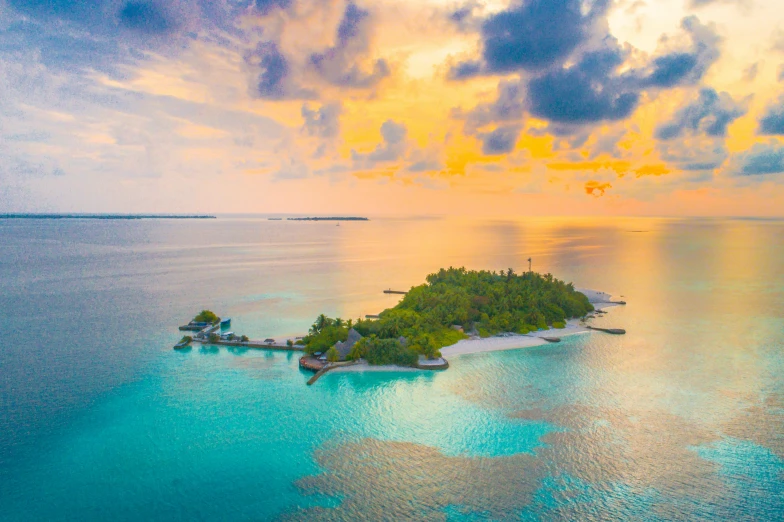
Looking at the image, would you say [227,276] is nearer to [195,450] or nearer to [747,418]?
[195,450]

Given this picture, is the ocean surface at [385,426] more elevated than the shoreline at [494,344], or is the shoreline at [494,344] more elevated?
the shoreline at [494,344]

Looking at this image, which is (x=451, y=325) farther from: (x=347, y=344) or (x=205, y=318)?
(x=205, y=318)

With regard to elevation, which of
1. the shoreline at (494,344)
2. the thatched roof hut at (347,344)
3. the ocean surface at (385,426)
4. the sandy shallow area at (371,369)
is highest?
the thatched roof hut at (347,344)

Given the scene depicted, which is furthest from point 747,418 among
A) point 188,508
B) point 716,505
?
point 188,508

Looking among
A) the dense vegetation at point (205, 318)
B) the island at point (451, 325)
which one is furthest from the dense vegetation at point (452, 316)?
the dense vegetation at point (205, 318)

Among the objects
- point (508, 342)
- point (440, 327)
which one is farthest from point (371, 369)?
point (508, 342)

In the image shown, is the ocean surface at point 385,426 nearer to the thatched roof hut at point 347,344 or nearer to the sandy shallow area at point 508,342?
the sandy shallow area at point 508,342

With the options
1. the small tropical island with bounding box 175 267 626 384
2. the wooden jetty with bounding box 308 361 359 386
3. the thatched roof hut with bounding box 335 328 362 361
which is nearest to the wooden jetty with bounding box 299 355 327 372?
the small tropical island with bounding box 175 267 626 384

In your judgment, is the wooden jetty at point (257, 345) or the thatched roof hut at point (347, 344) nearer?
the thatched roof hut at point (347, 344)
